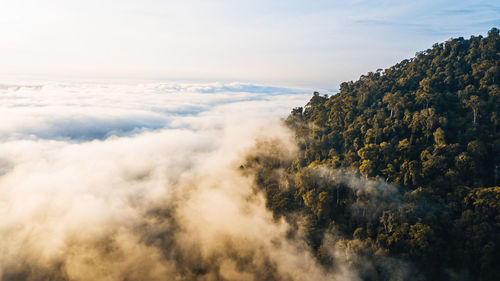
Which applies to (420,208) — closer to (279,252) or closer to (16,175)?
(279,252)

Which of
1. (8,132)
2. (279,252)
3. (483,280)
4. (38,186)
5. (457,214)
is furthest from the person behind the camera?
(8,132)

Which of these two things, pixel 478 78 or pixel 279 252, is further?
pixel 478 78

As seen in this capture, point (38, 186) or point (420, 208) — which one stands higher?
point (420, 208)

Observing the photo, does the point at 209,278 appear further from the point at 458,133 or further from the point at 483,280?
the point at 458,133

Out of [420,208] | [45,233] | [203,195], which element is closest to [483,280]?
[420,208]

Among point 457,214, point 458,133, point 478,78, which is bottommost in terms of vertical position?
point 457,214

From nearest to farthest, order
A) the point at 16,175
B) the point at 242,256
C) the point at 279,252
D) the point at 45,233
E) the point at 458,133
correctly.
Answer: the point at 458,133 < the point at 279,252 < the point at 242,256 < the point at 45,233 < the point at 16,175
